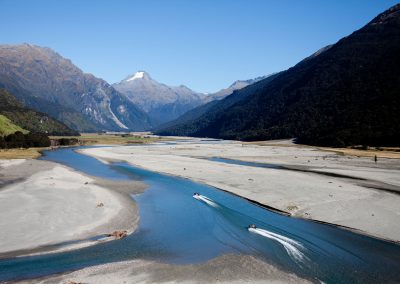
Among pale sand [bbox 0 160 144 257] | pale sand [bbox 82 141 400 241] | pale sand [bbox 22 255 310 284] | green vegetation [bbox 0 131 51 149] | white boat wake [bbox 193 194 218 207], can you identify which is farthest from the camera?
green vegetation [bbox 0 131 51 149]

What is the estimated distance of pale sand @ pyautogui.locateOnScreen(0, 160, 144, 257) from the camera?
30339mm

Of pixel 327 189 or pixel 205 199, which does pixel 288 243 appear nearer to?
pixel 205 199

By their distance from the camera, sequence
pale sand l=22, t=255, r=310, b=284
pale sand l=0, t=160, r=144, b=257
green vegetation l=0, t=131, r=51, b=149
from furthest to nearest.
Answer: green vegetation l=0, t=131, r=51, b=149 < pale sand l=0, t=160, r=144, b=257 < pale sand l=22, t=255, r=310, b=284

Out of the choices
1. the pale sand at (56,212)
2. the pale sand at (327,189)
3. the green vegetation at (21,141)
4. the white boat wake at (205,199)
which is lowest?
the white boat wake at (205,199)

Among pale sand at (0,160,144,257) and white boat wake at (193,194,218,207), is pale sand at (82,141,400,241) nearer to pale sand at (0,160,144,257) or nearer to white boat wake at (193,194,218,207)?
white boat wake at (193,194,218,207)

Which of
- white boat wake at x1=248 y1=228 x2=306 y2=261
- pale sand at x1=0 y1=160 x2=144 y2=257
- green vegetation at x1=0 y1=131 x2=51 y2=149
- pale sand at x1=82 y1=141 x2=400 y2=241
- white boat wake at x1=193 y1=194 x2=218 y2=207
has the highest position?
green vegetation at x1=0 y1=131 x2=51 y2=149

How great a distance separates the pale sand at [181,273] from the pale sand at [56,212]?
20.4 feet

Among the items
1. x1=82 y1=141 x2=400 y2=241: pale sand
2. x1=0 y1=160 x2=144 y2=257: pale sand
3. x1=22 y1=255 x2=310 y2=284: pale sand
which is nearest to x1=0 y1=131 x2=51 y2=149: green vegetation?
x1=82 y1=141 x2=400 y2=241: pale sand

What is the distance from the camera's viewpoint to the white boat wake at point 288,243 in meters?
28.5

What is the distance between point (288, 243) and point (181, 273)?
10491 millimetres

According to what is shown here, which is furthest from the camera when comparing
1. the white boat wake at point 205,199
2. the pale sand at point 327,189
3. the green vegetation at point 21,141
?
the green vegetation at point 21,141

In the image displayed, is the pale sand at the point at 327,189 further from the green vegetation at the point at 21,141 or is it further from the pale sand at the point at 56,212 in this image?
the green vegetation at the point at 21,141

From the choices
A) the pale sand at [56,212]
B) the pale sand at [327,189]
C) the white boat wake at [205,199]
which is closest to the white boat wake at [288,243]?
the pale sand at [327,189]

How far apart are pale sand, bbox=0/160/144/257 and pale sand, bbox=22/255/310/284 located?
620 cm
